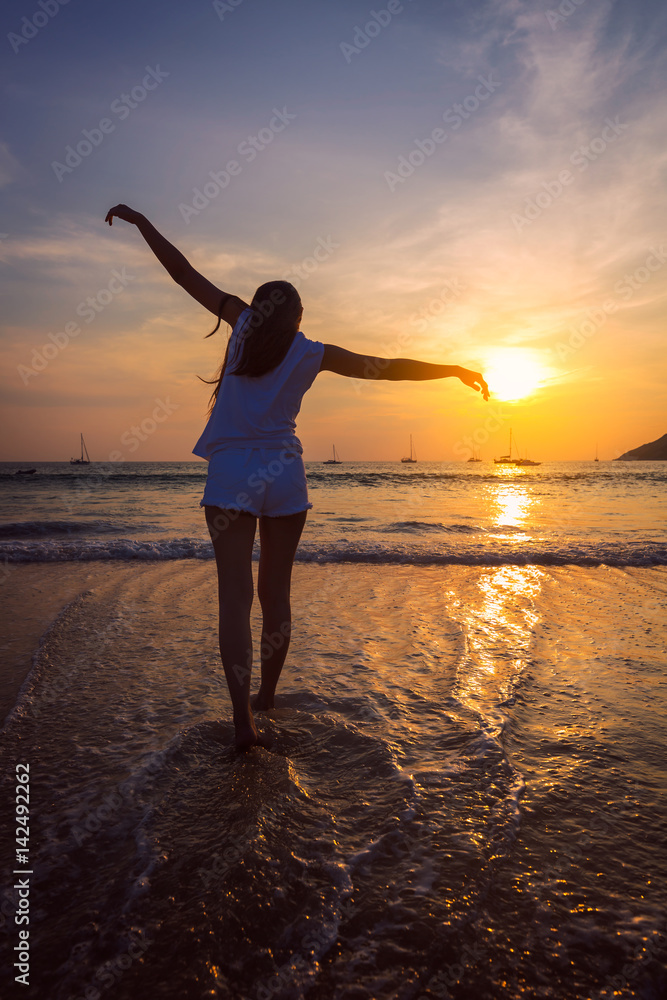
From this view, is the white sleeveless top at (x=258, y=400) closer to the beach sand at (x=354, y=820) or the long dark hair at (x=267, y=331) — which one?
the long dark hair at (x=267, y=331)

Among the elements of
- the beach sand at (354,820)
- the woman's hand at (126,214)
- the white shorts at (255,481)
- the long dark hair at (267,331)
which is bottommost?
the beach sand at (354,820)

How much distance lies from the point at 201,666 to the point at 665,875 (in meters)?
2.68

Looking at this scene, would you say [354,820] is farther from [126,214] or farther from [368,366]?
[126,214]

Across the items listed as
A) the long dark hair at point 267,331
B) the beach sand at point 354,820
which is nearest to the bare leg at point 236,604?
the beach sand at point 354,820

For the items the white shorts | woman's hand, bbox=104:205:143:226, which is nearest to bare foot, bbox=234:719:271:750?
the white shorts

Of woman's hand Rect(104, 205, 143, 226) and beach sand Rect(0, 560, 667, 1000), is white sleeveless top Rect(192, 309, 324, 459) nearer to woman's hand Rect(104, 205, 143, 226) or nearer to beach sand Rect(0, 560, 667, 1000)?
woman's hand Rect(104, 205, 143, 226)

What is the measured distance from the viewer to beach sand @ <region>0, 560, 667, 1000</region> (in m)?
1.36

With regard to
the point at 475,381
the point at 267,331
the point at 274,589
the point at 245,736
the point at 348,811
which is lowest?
the point at 348,811

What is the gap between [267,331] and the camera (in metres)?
2.32

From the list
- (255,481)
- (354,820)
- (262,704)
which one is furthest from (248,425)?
(354,820)

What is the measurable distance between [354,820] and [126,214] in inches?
112

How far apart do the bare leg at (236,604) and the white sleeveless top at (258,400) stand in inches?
13.4

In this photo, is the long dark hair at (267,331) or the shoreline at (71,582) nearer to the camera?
the long dark hair at (267,331)

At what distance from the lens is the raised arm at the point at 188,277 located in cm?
248
